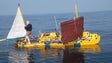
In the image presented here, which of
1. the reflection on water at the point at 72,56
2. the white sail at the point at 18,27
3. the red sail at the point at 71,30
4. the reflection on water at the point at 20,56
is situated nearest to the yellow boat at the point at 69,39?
the red sail at the point at 71,30

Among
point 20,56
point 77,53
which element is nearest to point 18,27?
point 20,56

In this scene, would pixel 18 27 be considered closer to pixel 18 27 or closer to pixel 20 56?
pixel 18 27

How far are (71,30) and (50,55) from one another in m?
5.42

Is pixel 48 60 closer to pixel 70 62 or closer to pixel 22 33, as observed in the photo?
pixel 70 62

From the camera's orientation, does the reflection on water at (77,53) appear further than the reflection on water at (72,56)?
Yes

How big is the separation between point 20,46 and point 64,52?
22.9 ft

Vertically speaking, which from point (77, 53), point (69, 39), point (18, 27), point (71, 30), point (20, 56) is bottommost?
point (20, 56)

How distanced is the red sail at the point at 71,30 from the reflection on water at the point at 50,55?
1411 mm

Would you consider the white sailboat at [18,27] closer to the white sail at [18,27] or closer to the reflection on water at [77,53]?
the white sail at [18,27]

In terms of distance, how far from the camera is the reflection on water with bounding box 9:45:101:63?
24.9 metres

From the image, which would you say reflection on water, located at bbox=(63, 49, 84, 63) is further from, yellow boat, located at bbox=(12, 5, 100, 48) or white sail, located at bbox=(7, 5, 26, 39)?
white sail, located at bbox=(7, 5, 26, 39)

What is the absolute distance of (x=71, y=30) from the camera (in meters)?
31.1

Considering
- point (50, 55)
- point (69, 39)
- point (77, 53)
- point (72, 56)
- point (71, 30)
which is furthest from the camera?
point (71, 30)

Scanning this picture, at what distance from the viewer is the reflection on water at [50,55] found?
2492cm
